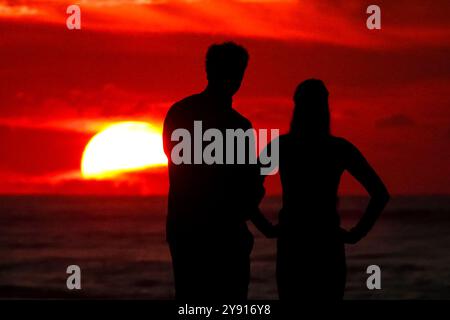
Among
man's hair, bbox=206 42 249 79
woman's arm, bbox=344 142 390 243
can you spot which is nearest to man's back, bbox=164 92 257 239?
man's hair, bbox=206 42 249 79

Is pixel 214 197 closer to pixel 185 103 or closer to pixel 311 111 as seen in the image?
pixel 185 103

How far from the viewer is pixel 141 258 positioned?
31.0 metres

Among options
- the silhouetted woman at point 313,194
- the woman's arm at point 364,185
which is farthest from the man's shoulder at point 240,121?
the woman's arm at point 364,185

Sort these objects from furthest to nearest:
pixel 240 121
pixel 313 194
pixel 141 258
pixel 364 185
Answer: pixel 141 258 → pixel 364 185 → pixel 313 194 → pixel 240 121

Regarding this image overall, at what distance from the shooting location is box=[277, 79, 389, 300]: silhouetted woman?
3.89 m

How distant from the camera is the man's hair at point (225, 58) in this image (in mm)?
3635

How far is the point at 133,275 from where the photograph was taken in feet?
86.3

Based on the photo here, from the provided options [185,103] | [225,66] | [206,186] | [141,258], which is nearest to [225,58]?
[225,66]

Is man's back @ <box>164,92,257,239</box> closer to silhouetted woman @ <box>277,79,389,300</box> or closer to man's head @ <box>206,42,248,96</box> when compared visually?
man's head @ <box>206,42,248,96</box>

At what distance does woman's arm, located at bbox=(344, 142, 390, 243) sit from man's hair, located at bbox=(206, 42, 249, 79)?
24.5 inches

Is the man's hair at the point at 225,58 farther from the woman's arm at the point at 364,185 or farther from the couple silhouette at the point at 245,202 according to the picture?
the woman's arm at the point at 364,185

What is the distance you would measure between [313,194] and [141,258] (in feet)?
90.2

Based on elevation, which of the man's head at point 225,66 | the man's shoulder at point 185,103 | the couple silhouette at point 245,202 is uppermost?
the man's head at point 225,66
